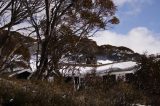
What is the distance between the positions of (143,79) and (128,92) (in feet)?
31.9

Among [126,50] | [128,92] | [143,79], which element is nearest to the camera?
[128,92]

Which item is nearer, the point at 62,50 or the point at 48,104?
the point at 48,104

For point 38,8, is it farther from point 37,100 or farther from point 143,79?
point 37,100

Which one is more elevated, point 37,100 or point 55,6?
point 55,6

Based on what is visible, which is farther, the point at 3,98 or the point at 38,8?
the point at 38,8

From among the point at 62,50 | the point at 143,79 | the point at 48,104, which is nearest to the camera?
the point at 48,104

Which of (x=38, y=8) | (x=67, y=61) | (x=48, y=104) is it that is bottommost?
(x=48, y=104)

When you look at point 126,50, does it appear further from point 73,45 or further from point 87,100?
point 87,100

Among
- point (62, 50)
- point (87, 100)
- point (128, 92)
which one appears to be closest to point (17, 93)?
point (87, 100)

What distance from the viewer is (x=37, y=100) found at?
12.6 meters

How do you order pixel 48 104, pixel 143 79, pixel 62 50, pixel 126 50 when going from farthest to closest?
pixel 126 50 < pixel 62 50 < pixel 143 79 < pixel 48 104

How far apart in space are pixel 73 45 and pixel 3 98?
18.3 m

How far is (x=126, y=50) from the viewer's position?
59.6 meters

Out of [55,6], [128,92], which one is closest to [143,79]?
[55,6]
